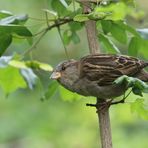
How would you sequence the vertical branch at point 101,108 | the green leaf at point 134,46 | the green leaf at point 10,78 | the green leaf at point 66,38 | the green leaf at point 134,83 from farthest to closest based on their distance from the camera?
the green leaf at point 10,78
the green leaf at point 66,38
the green leaf at point 134,46
the vertical branch at point 101,108
the green leaf at point 134,83

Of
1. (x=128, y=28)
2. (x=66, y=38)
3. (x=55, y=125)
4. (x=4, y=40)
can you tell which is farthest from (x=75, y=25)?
(x=55, y=125)

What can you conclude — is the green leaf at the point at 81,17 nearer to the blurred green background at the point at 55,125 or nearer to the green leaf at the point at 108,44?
the green leaf at the point at 108,44

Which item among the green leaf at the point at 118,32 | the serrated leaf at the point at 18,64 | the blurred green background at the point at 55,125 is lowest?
the blurred green background at the point at 55,125

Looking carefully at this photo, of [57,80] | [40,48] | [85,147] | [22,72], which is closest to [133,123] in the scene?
[85,147]

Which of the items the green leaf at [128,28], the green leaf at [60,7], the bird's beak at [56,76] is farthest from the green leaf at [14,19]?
the green leaf at [128,28]

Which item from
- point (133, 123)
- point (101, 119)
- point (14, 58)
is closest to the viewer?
point (101, 119)

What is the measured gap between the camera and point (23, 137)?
4.10m

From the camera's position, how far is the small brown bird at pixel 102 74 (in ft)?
6.17

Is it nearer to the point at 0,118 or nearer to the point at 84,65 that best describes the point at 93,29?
the point at 84,65

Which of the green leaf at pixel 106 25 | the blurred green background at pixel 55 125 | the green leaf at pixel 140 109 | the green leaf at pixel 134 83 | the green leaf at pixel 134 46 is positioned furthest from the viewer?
the blurred green background at pixel 55 125

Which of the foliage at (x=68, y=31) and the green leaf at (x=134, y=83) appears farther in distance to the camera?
the foliage at (x=68, y=31)

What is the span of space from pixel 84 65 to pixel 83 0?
0.21 m

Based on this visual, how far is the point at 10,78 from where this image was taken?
7.97 feet

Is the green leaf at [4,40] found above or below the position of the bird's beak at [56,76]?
above
